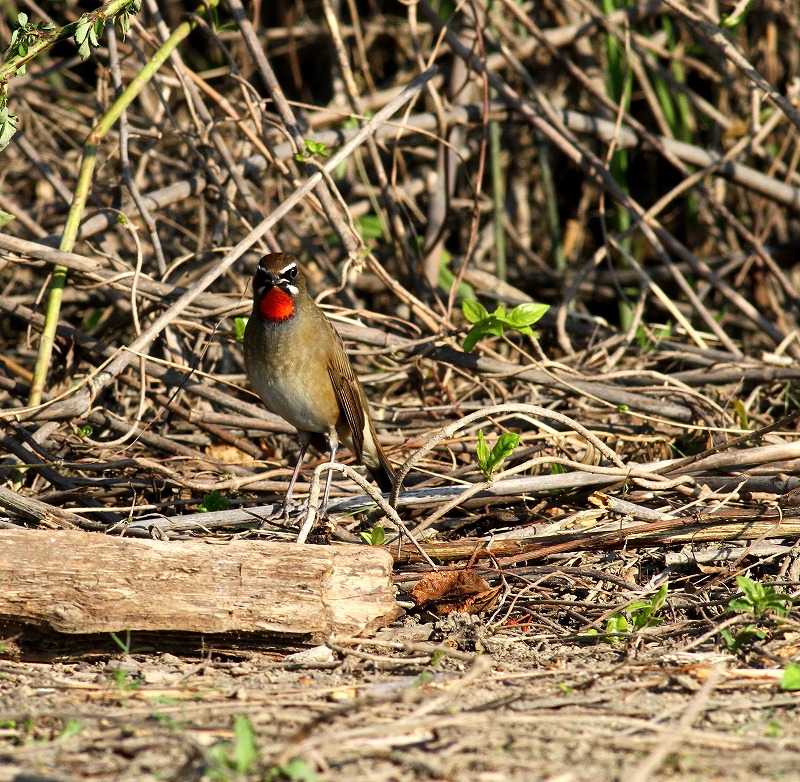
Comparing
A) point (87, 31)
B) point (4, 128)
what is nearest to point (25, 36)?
point (87, 31)

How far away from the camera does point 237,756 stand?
2.38 meters

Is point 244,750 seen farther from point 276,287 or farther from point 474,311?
point 474,311

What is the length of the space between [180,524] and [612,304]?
4.71 m

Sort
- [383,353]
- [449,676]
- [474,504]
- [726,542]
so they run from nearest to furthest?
[449,676] < [726,542] < [474,504] < [383,353]

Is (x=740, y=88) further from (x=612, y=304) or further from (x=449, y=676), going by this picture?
(x=449, y=676)

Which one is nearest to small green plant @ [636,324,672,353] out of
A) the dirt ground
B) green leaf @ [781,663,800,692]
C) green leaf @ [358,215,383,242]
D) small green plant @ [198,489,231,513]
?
green leaf @ [358,215,383,242]

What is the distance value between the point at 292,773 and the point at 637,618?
6.05ft

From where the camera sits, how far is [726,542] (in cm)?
432

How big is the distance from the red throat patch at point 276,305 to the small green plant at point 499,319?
0.94 meters

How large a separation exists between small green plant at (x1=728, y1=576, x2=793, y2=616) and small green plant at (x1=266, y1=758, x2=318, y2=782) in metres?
1.90

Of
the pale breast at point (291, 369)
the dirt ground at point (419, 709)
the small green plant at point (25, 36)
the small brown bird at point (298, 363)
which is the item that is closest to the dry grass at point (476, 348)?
the dirt ground at point (419, 709)

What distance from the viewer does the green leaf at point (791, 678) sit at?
3.06 metres

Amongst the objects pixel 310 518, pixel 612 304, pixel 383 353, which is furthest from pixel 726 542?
pixel 612 304

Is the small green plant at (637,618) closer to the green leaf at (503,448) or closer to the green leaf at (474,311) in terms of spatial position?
the green leaf at (503,448)
